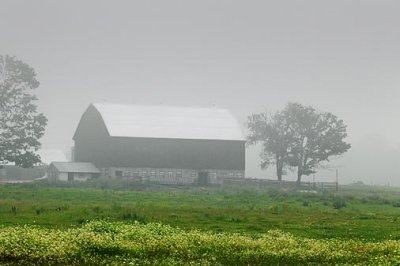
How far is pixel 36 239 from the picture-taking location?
68.7 feet

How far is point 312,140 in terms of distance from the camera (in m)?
102

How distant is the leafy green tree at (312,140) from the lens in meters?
102

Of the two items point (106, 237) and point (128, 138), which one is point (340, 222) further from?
point (128, 138)

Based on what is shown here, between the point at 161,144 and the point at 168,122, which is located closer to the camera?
the point at 161,144

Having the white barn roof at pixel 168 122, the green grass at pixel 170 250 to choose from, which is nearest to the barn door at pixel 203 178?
the white barn roof at pixel 168 122

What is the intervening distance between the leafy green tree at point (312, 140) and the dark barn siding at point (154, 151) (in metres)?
9.19

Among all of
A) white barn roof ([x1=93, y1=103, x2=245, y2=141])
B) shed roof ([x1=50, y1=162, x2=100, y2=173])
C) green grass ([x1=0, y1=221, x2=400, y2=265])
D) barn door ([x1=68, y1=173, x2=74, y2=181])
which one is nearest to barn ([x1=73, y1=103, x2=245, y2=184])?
white barn roof ([x1=93, y1=103, x2=245, y2=141])

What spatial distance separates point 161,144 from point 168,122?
250 inches

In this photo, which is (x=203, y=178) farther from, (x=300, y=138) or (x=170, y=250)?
(x=170, y=250)

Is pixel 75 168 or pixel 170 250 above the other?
pixel 75 168

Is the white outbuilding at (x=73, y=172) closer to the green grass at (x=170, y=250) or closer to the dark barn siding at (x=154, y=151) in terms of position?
the dark barn siding at (x=154, y=151)

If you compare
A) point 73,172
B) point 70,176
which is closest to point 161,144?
point 73,172

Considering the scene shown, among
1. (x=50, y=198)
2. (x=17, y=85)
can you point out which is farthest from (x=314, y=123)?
(x=50, y=198)

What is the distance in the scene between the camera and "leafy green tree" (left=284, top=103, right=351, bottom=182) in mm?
101625
